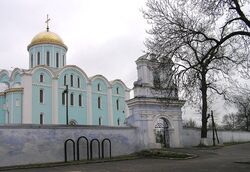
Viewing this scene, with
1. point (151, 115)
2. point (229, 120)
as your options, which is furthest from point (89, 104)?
point (229, 120)

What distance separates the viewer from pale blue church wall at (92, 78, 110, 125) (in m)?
44.1

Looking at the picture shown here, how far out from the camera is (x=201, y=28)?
15883mm

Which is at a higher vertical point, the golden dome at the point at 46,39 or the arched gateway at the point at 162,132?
the golden dome at the point at 46,39

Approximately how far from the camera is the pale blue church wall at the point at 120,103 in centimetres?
4641

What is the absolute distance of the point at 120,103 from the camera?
47.4 meters

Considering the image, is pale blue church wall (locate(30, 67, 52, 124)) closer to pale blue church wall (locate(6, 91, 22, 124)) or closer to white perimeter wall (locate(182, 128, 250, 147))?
pale blue church wall (locate(6, 91, 22, 124))

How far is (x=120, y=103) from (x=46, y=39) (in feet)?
45.8

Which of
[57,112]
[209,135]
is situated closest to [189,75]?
[209,135]

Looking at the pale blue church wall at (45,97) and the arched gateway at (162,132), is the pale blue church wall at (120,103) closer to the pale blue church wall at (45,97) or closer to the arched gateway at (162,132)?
the pale blue church wall at (45,97)

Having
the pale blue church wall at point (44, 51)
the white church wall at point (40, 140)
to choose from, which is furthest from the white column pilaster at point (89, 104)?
the white church wall at point (40, 140)

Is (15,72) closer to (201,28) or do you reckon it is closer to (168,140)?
(168,140)

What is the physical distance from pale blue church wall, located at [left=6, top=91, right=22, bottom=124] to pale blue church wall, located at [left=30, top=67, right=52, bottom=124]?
60.7 inches

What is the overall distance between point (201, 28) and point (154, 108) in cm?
965

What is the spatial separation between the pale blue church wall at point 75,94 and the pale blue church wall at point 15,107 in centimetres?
486
